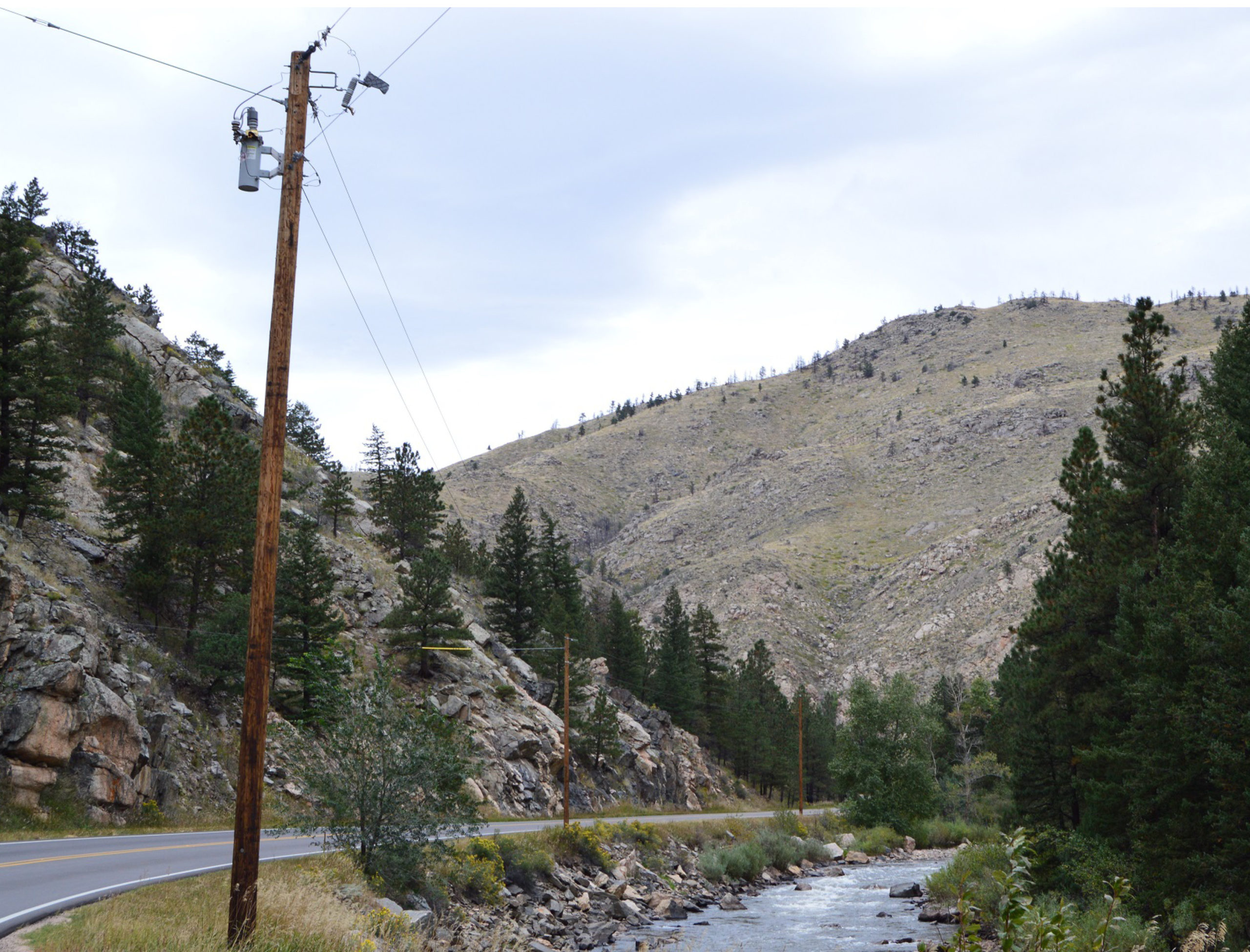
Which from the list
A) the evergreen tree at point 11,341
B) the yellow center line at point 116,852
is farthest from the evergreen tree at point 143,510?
the yellow center line at point 116,852

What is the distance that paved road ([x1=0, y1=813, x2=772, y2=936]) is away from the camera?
13219mm

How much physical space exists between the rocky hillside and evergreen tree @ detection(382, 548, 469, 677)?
155 cm

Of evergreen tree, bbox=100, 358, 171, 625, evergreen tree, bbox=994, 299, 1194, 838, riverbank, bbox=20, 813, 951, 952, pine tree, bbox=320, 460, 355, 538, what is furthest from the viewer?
pine tree, bbox=320, 460, 355, 538

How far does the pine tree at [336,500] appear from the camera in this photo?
202ft

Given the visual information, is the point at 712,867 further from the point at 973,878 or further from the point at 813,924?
the point at 973,878

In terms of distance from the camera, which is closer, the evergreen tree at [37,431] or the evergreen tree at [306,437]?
the evergreen tree at [37,431]

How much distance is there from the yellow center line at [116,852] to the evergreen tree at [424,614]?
23749 millimetres

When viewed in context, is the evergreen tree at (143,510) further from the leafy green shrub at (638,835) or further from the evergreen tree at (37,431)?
the leafy green shrub at (638,835)

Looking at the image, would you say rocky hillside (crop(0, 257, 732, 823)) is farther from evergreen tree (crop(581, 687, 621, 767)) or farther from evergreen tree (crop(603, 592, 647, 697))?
evergreen tree (crop(603, 592, 647, 697))

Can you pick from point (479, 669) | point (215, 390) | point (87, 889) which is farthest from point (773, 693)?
point (87, 889)

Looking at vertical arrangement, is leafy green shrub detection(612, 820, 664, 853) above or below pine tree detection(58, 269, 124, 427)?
below

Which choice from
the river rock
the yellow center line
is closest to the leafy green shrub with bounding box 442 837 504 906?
the yellow center line

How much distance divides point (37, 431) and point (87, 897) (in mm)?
24727

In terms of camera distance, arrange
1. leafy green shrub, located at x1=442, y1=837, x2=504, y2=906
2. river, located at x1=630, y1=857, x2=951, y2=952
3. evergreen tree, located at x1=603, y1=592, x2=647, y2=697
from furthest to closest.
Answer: evergreen tree, located at x1=603, y1=592, x2=647, y2=697, river, located at x1=630, y1=857, x2=951, y2=952, leafy green shrub, located at x1=442, y1=837, x2=504, y2=906
